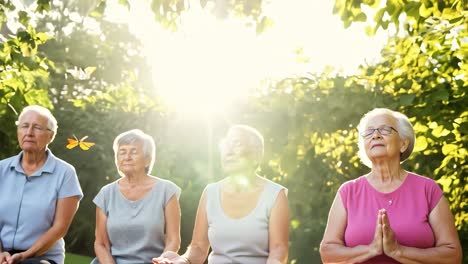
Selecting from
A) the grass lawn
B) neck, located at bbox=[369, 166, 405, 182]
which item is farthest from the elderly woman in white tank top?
the grass lawn

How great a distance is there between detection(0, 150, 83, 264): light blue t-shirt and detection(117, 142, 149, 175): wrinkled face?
397mm

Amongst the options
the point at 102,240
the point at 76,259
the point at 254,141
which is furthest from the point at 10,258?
the point at 76,259

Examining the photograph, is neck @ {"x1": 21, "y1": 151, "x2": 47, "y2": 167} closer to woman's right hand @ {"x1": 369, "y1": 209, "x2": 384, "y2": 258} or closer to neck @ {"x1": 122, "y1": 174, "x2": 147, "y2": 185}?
neck @ {"x1": 122, "y1": 174, "x2": 147, "y2": 185}

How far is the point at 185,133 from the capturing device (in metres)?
8.43

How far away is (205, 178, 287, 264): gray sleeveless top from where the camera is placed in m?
4.57

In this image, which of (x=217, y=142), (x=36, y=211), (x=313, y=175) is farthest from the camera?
(x=217, y=142)

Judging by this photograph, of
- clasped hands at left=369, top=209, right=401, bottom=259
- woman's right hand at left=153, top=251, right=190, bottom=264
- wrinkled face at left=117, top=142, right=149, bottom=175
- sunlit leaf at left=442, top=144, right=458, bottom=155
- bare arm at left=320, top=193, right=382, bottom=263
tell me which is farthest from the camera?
sunlit leaf at left=442, top=144, right=458, bottom=155

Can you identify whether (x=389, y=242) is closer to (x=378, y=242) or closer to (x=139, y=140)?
(x=378, y=242)

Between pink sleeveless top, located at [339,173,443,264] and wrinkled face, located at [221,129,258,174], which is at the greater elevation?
wrinkled face, located at [221,129,258,174]

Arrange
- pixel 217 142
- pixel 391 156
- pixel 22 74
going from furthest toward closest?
1. pixel 22 74
2. pixel 217 142
3. pixel 391 156

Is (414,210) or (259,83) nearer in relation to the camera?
A: (414,210)

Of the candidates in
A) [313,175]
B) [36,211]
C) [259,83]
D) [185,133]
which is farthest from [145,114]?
[36,211]

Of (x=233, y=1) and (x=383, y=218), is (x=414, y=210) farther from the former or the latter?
(x=233, y=1)

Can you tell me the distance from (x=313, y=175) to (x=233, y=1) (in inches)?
149
